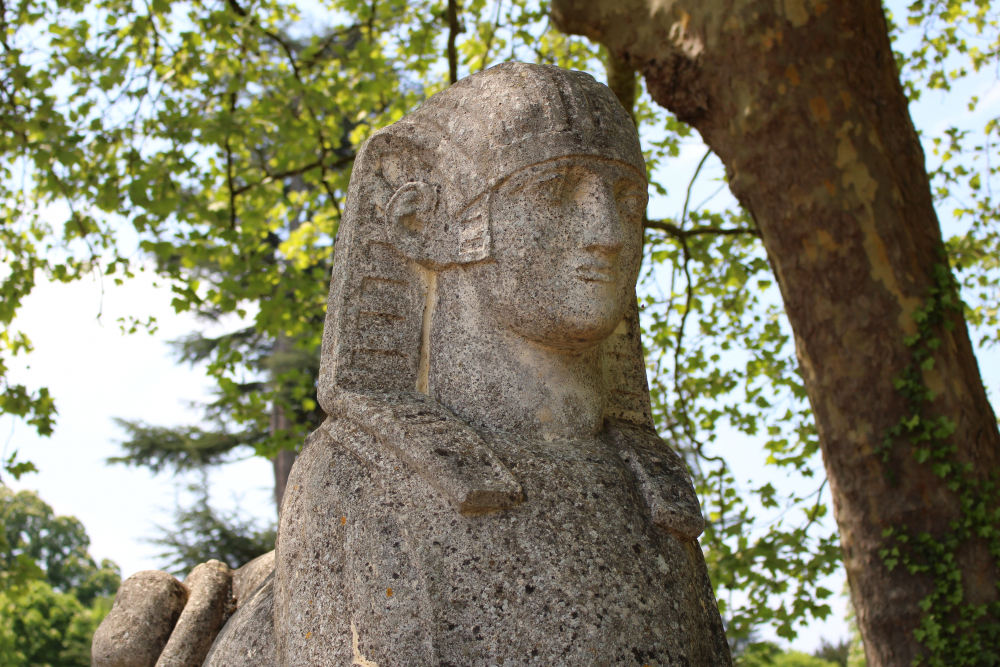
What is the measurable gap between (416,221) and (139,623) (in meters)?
1.52

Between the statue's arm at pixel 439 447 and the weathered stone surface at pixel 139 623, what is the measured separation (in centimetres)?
95

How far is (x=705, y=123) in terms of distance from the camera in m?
4.74

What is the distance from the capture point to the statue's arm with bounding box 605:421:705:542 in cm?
239

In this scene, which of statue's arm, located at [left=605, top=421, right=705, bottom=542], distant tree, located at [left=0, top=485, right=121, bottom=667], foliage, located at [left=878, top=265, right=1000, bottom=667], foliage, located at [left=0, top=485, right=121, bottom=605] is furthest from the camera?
foliage, located at [left=0, top=485, right=121, bottom=605]

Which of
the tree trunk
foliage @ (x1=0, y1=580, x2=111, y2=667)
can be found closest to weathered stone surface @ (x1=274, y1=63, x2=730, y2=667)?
the tree trunk

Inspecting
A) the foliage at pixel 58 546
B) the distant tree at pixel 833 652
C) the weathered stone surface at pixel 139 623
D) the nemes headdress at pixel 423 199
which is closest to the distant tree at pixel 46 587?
the foliage at pixel 58 546

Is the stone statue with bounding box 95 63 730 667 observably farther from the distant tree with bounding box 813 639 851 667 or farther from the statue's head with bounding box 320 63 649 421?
the distant tree with bounding box 813 639 851 667

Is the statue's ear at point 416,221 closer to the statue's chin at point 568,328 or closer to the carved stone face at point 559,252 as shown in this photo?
the carved stone face at point 559,252

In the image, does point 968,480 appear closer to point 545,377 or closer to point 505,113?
point 545,377

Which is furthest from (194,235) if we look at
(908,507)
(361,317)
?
(908,507)

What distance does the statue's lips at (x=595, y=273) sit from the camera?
2441 mm

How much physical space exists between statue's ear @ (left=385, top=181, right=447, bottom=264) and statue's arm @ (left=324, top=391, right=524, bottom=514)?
0.44 metres

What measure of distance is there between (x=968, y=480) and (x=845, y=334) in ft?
2.73

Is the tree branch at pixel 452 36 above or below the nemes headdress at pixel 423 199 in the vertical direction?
above
